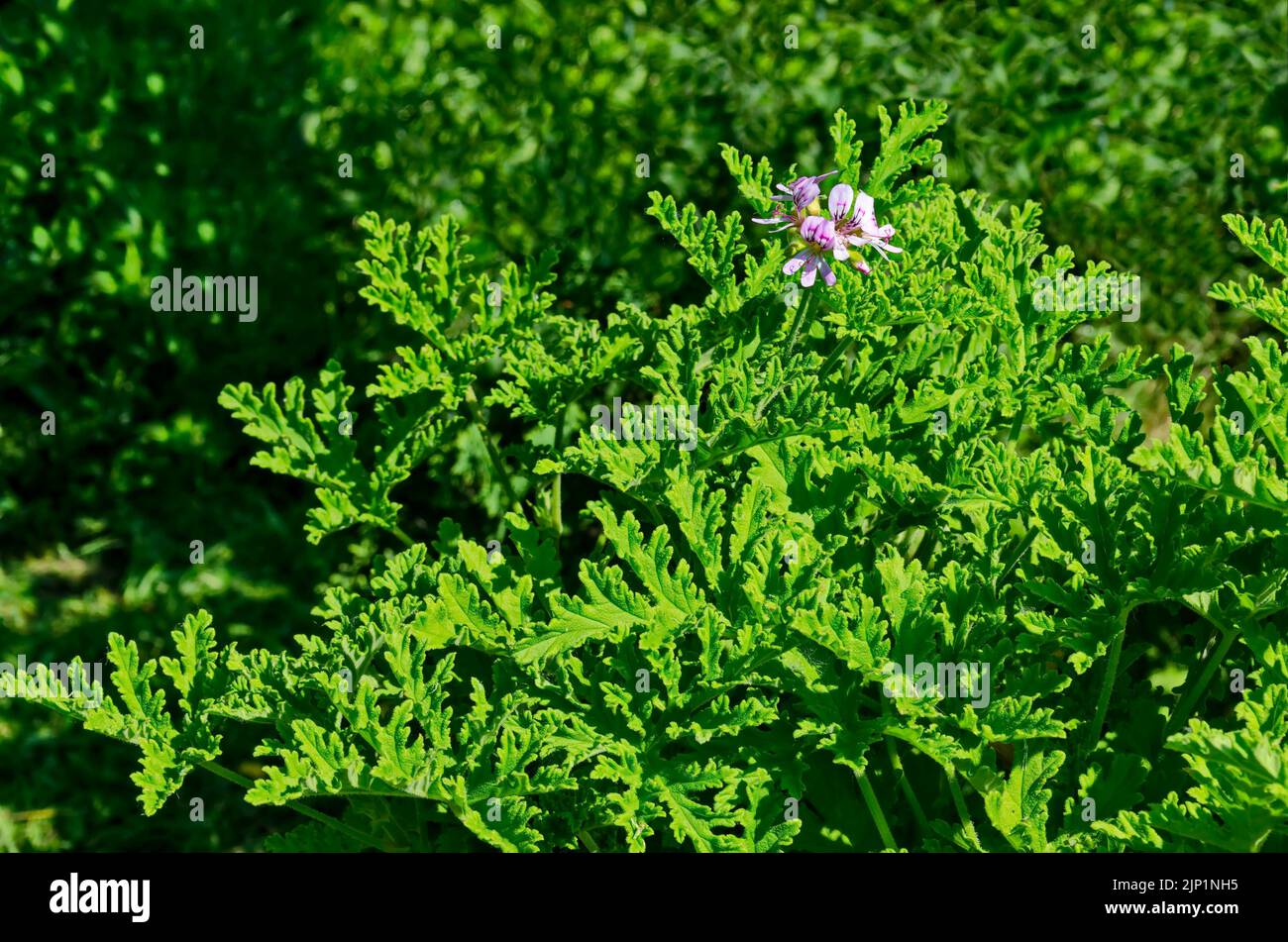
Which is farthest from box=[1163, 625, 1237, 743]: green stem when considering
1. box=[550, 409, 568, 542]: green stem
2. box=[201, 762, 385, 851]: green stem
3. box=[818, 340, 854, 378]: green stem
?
box=[201, 762, 385, 851]: green stem

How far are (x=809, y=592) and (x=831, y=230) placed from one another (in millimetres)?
668

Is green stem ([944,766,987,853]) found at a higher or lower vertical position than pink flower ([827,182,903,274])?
lower

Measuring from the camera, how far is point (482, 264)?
152 inches

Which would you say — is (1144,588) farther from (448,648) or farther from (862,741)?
(448,648)

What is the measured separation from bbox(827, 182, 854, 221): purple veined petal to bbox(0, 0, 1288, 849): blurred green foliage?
4.29 feet

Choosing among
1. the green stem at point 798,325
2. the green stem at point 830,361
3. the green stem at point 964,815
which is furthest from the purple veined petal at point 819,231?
the green stem at point 964,815

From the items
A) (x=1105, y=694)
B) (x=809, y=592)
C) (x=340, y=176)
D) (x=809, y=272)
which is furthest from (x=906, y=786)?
(x=340, y=176)

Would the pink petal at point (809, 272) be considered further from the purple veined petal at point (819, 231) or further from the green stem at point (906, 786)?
the green stem at point (906, 786)

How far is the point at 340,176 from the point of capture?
14.0ft

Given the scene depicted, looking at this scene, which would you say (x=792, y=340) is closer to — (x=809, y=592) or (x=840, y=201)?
(x=840, y=201)

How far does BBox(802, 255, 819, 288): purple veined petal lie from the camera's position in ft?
8.29

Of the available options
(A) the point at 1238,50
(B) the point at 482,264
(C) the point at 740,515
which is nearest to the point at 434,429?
(C) the point at 740,515

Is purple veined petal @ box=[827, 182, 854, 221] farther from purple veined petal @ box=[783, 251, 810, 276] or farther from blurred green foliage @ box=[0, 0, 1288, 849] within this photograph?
blurred green foliage @ box=[0, 0, 1288, 849]
